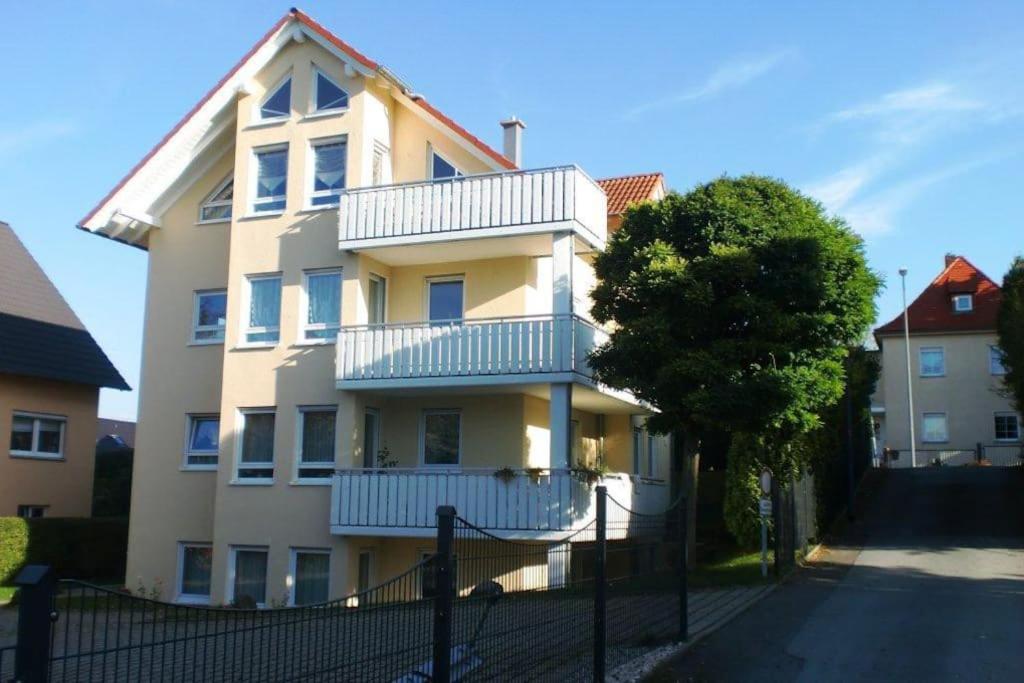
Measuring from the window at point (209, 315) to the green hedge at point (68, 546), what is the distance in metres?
5.99

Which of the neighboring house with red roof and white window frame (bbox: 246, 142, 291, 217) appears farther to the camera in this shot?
the neighboring house with red roof

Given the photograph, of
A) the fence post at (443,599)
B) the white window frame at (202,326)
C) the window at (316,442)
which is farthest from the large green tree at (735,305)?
the fence post at (443,599)

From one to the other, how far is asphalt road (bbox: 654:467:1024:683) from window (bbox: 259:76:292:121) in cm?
1435

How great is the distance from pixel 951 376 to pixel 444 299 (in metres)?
35.8

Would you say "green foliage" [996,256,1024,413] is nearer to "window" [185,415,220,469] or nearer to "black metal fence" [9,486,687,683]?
"window" [185,415,220,469]

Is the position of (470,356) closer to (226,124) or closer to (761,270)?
(761,270)

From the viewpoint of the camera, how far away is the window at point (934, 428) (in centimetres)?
5088

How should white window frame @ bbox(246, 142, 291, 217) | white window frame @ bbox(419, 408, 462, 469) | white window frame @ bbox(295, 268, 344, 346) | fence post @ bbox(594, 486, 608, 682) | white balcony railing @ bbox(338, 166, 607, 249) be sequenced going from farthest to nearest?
white window frame @ bbox(246, 142, 291, 217), white window frame @ bbox(419, 408, 462, 469), white window frame @ bbox(295, 268, 344, 346), white balcony railing @ bbox(338, 166, 607, 249), fence post @ bbox(594, 486, 608, 682)

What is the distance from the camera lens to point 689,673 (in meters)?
11.1

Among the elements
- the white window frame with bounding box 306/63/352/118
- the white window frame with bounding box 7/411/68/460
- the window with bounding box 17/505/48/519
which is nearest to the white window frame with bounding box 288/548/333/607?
the white window frame with bounding box 306/63/352/118

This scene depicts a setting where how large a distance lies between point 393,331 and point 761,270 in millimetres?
7222

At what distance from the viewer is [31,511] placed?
93.6 ft

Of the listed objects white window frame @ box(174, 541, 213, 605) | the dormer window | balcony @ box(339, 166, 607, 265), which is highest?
the dormer window

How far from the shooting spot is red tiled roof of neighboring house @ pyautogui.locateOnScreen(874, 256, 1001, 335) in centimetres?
5044
